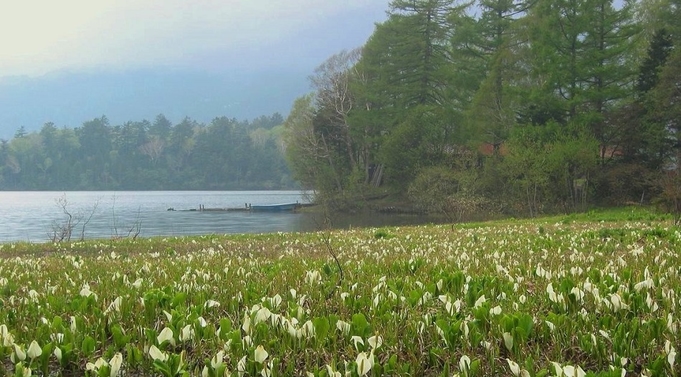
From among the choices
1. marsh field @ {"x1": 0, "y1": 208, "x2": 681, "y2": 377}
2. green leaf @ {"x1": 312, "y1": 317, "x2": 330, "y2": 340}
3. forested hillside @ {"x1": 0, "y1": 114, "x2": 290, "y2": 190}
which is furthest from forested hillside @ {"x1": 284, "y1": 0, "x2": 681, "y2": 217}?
forested hillside @ {"x1": 0, "y1": 114, "x2": 290, "y2": 190}

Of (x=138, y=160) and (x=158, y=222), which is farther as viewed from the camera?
(x=138, y=160)

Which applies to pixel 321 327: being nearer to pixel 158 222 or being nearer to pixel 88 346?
pixel 88 346

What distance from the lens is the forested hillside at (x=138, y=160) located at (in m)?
180

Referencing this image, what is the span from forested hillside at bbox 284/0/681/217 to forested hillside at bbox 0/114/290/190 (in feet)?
318

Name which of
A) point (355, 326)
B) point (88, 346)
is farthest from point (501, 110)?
point (88, 346)

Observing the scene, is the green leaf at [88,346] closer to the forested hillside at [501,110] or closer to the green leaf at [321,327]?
the green leaf at [321,327]

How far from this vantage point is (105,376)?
3100 mm

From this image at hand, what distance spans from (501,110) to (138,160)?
153928 millimetres

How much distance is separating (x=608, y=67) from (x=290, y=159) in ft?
166

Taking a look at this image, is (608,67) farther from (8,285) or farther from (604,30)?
(8,285)

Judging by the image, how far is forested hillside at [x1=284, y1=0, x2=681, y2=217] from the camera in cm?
4297

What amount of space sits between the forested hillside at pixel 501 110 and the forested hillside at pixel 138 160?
96.9 metres

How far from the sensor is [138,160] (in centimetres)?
18600

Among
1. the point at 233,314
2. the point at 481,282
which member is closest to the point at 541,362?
the point at 481,282
